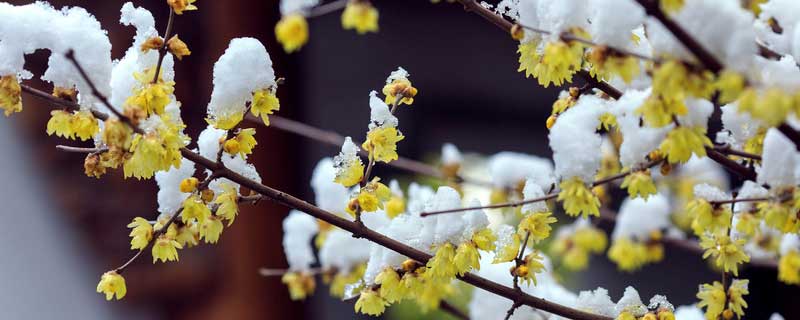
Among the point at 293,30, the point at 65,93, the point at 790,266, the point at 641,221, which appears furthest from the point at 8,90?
the point at 641,221

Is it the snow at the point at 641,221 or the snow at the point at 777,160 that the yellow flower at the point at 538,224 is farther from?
the snow at the point at 641,221

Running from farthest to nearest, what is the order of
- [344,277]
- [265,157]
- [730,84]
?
[265,157] → [344,277] → [730,84]

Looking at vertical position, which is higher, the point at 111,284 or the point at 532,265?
the point at 532,265

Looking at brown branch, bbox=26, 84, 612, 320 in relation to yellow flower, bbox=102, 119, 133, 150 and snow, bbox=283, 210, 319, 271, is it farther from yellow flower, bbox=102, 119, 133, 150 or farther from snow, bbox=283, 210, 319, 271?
snow, bbox=283, 210, 319, 271

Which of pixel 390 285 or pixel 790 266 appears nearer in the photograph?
Answer: pixel 390 285

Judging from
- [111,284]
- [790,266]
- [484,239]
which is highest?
[790,266]

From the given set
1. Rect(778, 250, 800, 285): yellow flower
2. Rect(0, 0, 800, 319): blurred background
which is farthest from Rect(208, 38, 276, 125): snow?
Rect(0, 0, 800, 319): blurred background

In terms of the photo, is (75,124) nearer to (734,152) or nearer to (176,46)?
(176,46)
